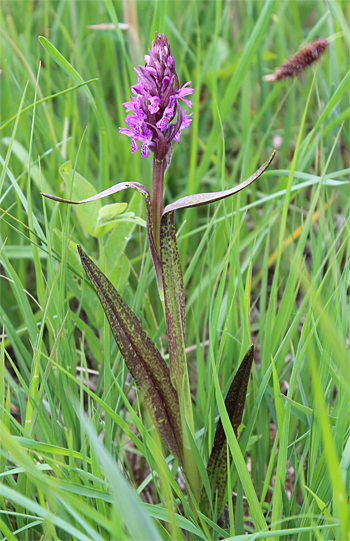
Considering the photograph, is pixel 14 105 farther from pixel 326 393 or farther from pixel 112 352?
pixel 326 393

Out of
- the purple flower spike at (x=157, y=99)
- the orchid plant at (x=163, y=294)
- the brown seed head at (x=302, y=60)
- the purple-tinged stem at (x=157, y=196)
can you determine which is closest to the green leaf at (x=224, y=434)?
the orchid plant at (x=163, y=294)

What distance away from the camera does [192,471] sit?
0.80 meters

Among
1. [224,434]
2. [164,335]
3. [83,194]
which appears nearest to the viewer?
[224,434]

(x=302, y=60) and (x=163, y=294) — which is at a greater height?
(x=302, y=60)

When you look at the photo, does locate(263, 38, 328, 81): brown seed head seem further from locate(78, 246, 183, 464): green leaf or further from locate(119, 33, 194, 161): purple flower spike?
locate(78, 246, 183, 464): green leaf

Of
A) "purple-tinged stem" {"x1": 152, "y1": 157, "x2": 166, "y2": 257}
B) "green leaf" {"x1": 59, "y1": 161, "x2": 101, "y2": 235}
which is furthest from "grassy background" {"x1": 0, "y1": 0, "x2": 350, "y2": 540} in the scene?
"purple-tinged stem" {"x1": 152, "y1": 157, "x2": 166, "y2": 257}

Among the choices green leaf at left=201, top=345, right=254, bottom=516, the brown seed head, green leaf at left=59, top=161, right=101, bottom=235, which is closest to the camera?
green leaf at left=201, top=345, right=254, bottom=516

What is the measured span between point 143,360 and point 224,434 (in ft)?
0.67

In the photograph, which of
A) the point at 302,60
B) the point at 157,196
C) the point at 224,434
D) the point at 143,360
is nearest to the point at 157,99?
the point at 157,196

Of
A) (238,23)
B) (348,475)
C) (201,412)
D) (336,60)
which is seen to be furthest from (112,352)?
(238,23)

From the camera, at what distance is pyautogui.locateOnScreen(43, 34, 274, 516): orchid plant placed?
68 cm

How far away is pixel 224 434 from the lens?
0.78 m

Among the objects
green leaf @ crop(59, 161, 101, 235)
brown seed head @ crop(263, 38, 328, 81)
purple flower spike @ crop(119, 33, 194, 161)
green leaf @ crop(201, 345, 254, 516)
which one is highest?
brown seed head @ crop(263, 38, 328, 81)

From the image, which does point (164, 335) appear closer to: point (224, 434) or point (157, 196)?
point (224, 434)
